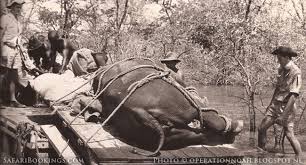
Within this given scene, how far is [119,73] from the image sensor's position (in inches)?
188

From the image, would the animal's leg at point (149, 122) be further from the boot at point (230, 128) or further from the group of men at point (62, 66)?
the group of men at point (62, 66)

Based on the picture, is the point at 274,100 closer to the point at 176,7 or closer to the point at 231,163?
the point at 231,163

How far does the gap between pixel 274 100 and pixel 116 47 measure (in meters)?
14.8

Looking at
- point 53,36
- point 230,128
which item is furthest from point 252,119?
point 230,128

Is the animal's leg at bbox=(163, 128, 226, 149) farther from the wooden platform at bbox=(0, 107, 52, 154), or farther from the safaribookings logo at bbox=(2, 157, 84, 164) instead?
the wooden platform at bbox=(0, 107, 52, 154)

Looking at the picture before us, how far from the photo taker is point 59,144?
5012 mm

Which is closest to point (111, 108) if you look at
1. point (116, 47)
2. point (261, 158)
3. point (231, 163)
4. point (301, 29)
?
point (231, 163)

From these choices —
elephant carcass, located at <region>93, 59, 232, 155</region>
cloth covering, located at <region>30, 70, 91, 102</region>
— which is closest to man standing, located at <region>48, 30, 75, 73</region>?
cloth covering, located at <region>30, 70, 91, 102</region>

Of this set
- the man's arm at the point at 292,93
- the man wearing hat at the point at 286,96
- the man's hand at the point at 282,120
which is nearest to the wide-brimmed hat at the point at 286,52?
the man wearing hat at the point at 286,96

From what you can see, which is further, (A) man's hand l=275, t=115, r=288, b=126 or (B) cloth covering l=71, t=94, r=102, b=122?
(A) man's hand l=275, t=115, r=288, b=126

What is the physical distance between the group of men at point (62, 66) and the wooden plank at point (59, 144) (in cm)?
139

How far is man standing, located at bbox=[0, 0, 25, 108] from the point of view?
757 centimetres

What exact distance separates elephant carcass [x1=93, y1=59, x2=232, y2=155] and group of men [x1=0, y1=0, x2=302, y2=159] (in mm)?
1031

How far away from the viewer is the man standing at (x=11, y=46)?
757 centimetres
